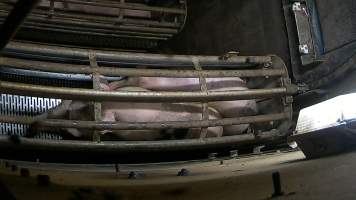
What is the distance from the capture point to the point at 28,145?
1.69m

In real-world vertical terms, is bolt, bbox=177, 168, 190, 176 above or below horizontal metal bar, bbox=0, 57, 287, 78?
below

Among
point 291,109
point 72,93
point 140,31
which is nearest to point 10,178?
point 72,93

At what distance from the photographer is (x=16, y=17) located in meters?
1.00

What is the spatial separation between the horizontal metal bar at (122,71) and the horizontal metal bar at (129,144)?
28cm

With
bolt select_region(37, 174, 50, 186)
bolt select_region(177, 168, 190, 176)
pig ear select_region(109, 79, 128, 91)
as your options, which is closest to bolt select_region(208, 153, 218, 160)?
bolt select_region(177, 168, 190, 176)

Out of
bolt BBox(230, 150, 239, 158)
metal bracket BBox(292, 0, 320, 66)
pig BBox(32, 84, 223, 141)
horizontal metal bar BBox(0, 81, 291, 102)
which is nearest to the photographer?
horizontal metal bar BBox(0, 81, 291, 102)

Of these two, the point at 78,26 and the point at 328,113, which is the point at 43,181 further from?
the point at 78,26

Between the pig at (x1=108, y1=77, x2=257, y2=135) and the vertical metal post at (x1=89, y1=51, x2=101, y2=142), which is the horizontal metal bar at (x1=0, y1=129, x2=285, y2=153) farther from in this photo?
the pig at (x1=108, y1=77, x2=257, y2=135)

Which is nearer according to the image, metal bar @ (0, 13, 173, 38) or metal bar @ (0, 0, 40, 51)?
metal bar @ (0, 0, 40, 51)

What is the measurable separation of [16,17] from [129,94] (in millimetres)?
793

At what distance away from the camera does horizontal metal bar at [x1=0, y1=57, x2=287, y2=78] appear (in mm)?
1658

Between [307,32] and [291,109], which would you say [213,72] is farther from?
[307,32]

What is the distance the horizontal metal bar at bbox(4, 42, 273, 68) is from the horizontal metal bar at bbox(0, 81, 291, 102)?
0.20 m

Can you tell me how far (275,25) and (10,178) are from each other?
62.0 inches
